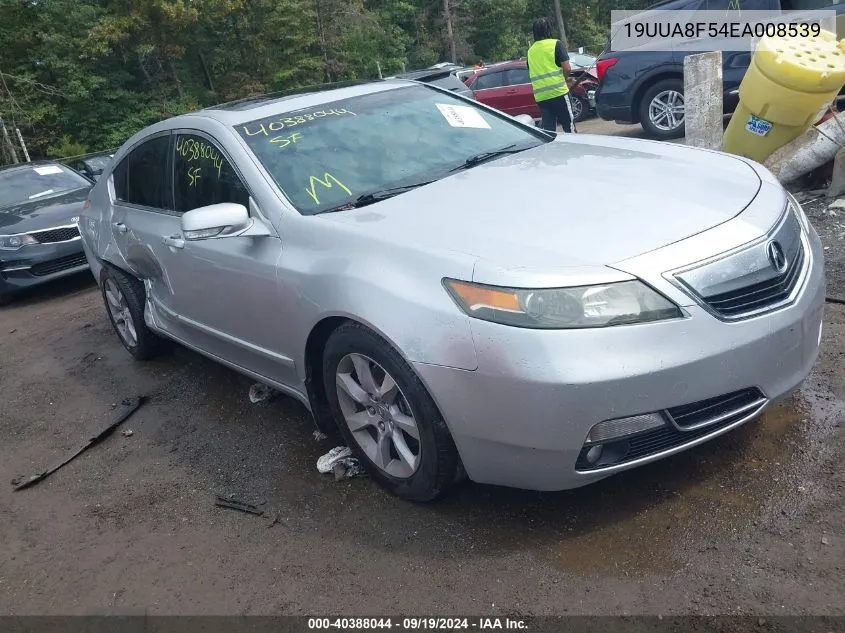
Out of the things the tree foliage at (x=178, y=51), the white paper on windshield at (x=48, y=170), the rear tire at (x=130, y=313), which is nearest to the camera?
the rear tire at (x=130, y=313)

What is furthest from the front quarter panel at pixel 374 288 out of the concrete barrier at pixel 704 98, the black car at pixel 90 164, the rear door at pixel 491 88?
the rear door at pixel 491 88

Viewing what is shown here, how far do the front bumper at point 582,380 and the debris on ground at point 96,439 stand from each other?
2.53 metres

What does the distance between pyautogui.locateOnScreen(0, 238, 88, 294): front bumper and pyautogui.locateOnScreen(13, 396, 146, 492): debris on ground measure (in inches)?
167

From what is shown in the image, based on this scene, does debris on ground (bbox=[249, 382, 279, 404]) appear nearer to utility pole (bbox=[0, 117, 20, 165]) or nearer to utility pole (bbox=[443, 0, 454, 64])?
utility pole (bbox=[0, 117, 20, 165])

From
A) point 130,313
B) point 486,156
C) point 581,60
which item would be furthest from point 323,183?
point 581,60

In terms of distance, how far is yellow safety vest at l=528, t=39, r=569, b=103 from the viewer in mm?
8211

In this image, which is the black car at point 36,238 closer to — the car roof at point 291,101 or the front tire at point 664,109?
the car roof at point 291,101

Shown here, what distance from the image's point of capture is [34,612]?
2.88 metres

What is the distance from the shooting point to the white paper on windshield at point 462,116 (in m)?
3.99

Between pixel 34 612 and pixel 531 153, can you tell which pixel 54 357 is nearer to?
pixel 34 612

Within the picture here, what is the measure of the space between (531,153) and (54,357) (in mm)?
4370

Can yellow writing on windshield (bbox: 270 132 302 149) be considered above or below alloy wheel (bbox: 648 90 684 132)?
above

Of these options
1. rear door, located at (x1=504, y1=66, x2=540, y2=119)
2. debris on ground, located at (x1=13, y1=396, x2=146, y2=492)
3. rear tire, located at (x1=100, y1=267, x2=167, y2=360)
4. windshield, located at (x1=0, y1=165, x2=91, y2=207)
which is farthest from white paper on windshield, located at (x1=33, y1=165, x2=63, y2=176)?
rear door, located at (x1=504, y1=66, x2=540, y2=119)

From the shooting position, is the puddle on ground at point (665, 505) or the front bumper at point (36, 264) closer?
the puddle on ground at point (665, 505)
